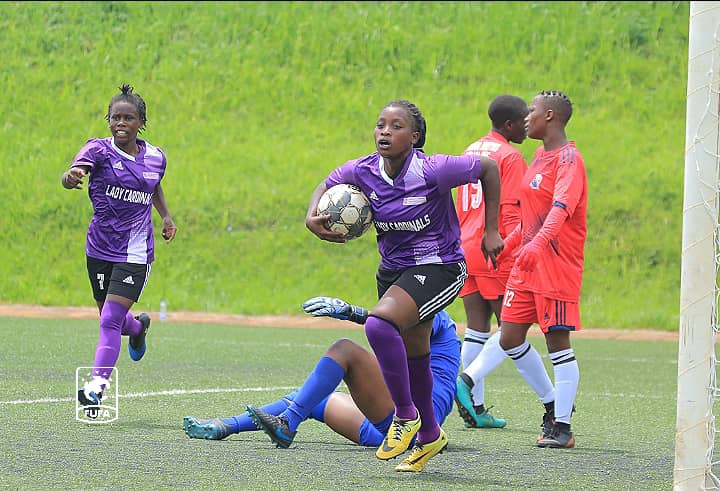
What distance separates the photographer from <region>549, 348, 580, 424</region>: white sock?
6945 millimetres

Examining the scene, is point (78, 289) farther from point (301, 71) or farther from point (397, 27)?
point (397, 27)

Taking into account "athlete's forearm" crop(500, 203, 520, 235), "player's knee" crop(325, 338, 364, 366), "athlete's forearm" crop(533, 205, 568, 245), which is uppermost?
"athlete's forearm" crop(500, 203, 520, 235)

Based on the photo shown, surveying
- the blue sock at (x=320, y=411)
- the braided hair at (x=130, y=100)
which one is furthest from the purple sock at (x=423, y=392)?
the braided hair at (x=130, y=100)

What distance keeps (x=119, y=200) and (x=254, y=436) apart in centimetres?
213

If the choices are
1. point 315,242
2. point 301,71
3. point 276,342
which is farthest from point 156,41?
point 276,342

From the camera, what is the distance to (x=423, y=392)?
5.79 meters

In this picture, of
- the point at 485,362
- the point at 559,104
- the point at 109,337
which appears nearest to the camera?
the point at 559,104

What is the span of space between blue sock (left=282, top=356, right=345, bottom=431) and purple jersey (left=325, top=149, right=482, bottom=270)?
0.57 meters

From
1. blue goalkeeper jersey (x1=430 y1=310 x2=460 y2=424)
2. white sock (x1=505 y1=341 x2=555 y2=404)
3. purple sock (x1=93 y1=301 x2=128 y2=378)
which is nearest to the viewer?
blue goalkeeper jersey (x1=430 y1=310 x2=460 y2=424)

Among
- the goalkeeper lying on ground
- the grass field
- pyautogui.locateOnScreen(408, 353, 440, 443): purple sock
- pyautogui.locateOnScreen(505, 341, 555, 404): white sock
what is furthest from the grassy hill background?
pyautogui.locateOnScreen(408, 353, 440, 443): purple sock

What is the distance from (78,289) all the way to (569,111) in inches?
559

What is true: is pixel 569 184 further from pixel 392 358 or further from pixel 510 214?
pixel 392 358

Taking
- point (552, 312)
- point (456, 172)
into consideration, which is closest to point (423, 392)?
point (456, 172)

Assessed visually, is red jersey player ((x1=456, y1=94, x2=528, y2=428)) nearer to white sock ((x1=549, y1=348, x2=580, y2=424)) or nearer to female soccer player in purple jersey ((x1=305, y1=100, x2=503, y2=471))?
white sock ((x1=549, y1=348, x2=580, y2=424))
